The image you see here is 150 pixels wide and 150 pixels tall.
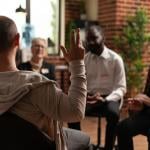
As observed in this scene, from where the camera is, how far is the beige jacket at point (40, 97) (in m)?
1.32

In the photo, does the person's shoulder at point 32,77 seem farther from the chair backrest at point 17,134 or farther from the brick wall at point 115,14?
the brick wall at point 115,14

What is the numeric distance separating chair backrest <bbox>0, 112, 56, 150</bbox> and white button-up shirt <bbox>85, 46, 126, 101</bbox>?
1.72 meters

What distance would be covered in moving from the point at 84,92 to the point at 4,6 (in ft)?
11.2

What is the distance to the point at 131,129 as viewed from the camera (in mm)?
2404

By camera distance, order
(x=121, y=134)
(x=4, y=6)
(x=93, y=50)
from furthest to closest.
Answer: (x=4, y=6), (x=93, y=50), (x=121, y=134)

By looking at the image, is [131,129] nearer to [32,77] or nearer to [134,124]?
[134,124]

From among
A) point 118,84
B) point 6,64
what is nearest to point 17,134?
point 6,64

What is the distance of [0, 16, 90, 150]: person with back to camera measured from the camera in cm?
132

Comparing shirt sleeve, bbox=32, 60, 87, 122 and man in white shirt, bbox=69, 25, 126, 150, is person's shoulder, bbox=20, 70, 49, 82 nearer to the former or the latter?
shirt sleeve, bbox=32, 60, 87, 122

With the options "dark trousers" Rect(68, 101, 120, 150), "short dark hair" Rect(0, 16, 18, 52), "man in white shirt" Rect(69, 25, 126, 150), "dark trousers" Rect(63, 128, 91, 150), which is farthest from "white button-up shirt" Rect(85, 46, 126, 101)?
"short dark hair" Rect(0, 16, 18, 52)

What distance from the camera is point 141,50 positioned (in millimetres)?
5125

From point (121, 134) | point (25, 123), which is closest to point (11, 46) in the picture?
point (25, 123)

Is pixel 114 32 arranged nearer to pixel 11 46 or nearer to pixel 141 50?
pixel 141 50

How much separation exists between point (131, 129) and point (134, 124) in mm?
48
